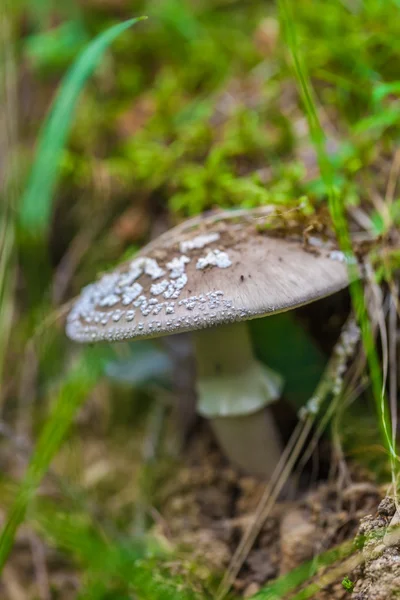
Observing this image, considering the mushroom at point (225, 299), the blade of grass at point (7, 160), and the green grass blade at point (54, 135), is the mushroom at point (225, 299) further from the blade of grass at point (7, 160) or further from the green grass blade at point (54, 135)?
the blade of grass at point (7, 160)

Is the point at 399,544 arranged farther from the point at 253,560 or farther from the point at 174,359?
the point at 174,359

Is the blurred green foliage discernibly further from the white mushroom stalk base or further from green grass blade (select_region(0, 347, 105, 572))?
the white mushroom stalk base

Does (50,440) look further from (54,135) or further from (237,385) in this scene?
(54,135)

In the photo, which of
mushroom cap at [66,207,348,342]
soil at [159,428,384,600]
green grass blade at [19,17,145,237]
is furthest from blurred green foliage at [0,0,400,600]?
mushroom cap at [66,207,348,342]

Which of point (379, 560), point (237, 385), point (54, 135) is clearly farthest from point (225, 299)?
point (54, 135)

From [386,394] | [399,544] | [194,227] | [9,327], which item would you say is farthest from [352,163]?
[9,327]
